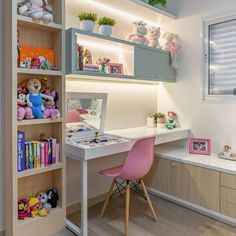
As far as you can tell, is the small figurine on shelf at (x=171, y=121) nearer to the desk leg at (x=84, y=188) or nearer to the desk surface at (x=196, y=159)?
the desk surface at (x=196, y=159)

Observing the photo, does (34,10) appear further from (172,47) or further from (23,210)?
(172,47)

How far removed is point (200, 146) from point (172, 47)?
1291 millimetres

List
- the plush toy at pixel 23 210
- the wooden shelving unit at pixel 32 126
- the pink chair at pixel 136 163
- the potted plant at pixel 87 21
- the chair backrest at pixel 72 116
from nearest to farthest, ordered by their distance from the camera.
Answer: the wooden shelving unit at pixel 32 126, the plush toy at pixel 23 210, the pink chair at pixel 136 163, the potted plant at pixel 87 21, the chair backrest at pixel 72 116

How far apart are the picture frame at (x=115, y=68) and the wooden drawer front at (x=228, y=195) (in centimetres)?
159

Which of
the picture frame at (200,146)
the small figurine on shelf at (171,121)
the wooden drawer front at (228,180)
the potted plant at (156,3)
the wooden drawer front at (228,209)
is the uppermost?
the potted plant at (156,3)

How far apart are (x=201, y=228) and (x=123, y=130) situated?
4.31 ft

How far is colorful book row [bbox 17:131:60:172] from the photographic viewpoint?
177 centimetres

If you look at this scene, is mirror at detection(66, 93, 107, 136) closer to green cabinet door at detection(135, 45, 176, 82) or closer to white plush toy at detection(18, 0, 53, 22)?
green cabinet door at detection(135, 45, 176, 82)

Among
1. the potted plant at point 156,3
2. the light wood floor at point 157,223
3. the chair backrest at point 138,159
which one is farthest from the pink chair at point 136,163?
the potted plant at point 156,3

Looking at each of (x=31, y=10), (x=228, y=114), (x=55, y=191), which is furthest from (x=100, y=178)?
(x=31, y=10)

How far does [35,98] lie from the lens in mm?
1851

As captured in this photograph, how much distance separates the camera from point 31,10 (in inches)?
69.2

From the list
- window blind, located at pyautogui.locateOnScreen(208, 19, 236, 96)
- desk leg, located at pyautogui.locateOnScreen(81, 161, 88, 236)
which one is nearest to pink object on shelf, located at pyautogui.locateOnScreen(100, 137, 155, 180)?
desk leg, located at pyautogui.locateOnScreen(81, 161, 88, 236)

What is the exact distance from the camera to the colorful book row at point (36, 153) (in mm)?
1770
